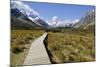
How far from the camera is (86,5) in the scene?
2.75 meters

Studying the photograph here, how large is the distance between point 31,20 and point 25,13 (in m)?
0.11

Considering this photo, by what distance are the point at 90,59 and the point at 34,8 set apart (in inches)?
39.9

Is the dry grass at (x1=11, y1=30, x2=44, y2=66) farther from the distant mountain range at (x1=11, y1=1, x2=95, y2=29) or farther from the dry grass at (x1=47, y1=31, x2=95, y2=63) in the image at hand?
the dry grass at (x1=47, y1=31, x2=95, y2=63)

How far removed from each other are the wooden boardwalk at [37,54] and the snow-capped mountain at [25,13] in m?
0.17

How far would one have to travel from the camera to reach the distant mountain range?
238 cm

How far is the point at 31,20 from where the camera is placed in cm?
247

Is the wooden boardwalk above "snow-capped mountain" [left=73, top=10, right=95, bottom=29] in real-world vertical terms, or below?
below

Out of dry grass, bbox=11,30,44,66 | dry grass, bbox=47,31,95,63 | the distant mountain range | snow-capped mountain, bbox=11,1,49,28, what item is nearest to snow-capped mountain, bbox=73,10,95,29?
the distant mountain range

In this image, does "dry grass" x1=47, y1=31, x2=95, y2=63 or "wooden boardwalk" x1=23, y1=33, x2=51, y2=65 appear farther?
"dry grass" x1=47, y1=31, x2=95, y2=63

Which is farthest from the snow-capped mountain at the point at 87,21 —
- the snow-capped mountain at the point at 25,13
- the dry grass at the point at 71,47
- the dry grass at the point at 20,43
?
the dry grass at the point at 20,43

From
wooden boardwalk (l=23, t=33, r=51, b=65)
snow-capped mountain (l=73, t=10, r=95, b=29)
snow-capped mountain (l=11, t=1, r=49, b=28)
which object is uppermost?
snow-capped mountain (l=11, t=1, r=49, b=28)

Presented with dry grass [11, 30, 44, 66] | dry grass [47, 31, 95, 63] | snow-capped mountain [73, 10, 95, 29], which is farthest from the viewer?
snow-capped mountain [73, 10, 95, 29]
